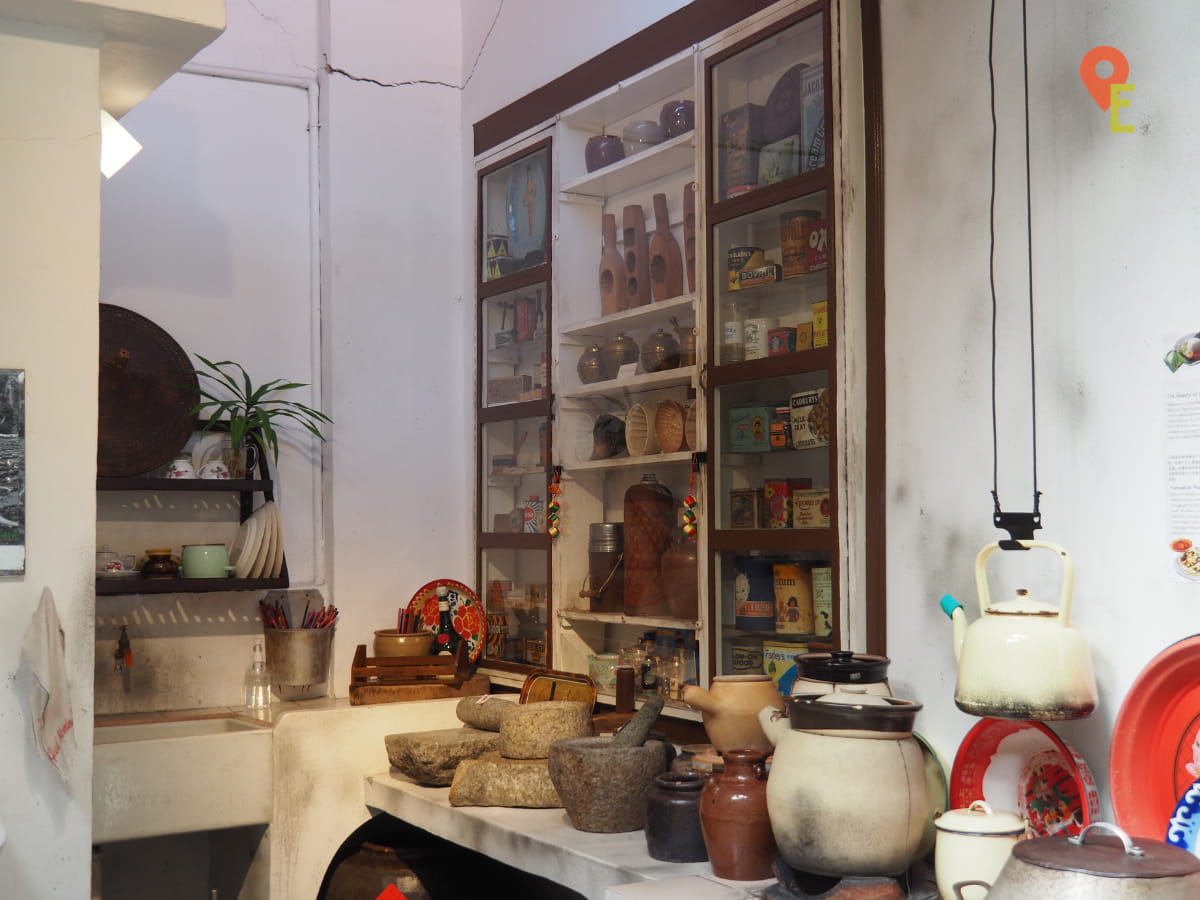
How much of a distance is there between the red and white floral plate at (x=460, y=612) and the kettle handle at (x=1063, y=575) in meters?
2.17

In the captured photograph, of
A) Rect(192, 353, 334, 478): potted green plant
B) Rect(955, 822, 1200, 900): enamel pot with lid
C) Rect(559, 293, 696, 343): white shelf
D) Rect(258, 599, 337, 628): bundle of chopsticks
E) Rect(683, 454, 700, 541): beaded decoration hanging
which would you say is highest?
Rect(559, 293, 696, 343): white shelf

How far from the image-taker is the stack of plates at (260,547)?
3814 mm

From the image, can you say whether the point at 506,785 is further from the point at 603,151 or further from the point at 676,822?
the point at 603,151

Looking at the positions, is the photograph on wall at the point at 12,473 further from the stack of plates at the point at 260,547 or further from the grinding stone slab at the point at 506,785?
the stack of plates at the point at 260,547

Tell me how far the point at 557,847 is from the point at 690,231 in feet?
5.52

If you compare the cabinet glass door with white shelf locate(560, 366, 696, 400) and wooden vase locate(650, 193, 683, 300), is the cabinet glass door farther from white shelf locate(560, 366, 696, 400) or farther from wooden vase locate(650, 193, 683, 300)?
white shelf locate(560, 366, 696, 400)

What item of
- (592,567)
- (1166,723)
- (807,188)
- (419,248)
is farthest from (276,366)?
(1166,723)

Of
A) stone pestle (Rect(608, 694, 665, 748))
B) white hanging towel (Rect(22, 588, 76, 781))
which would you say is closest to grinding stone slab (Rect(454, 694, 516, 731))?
stone pestle (Rect(608, 694, 665, 748))

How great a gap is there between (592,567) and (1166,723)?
1.98 metres

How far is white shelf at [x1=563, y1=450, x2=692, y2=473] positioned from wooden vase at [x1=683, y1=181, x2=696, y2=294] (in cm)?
46

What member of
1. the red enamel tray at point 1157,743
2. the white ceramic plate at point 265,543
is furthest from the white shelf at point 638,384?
the red enamel tray at point 1157,743

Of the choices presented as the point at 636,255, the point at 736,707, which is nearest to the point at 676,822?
the point at 736,707

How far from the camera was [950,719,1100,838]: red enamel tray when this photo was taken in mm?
2090

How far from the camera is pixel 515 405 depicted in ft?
13.3
